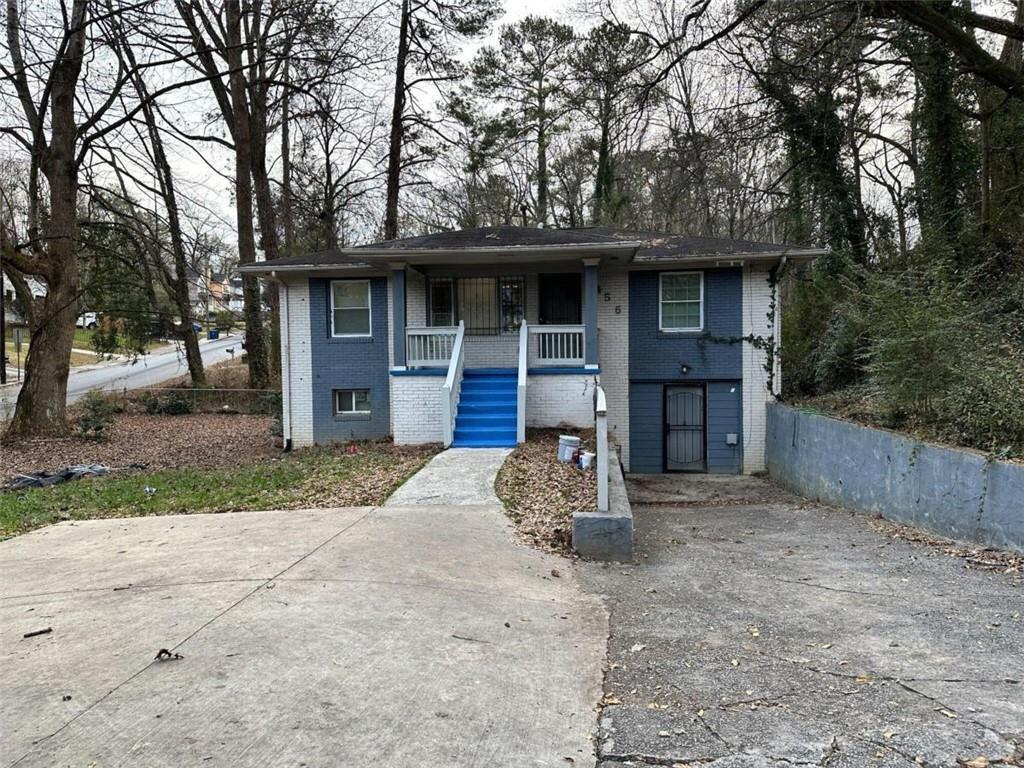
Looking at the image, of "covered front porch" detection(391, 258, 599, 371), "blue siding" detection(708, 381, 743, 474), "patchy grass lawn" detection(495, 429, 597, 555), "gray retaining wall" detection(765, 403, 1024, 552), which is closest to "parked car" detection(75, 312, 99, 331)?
"covered front porch" detection(391, 258, 599, 371)

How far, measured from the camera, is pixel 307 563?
5262 millimetres

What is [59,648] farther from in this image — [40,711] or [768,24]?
[768,24]

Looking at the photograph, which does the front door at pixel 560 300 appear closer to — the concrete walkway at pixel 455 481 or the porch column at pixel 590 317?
the porch column at pixel 590 317

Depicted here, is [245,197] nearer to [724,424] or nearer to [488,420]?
[488,420]

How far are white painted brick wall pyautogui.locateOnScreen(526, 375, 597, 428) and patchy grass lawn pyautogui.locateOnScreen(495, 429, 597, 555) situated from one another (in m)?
1.76

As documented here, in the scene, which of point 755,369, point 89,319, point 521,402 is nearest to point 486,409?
point 521,402

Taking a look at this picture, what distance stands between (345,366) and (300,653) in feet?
38.5

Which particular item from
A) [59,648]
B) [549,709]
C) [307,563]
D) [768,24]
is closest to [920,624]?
[549,709]

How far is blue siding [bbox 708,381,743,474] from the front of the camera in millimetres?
14750

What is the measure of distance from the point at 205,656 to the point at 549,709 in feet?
6.09

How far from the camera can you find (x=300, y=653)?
12.0ft

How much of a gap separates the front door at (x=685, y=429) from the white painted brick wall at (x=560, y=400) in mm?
3024

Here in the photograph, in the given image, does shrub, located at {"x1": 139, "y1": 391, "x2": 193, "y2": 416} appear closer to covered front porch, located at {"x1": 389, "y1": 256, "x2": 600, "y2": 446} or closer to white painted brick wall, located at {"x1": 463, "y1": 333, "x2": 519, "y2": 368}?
covered front porch, located at {"x1": 389, "y1": 256, "x2": 600, "y2": 446}

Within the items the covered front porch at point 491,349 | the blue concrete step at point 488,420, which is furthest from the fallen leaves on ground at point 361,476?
the covered front porch at point 491,349
